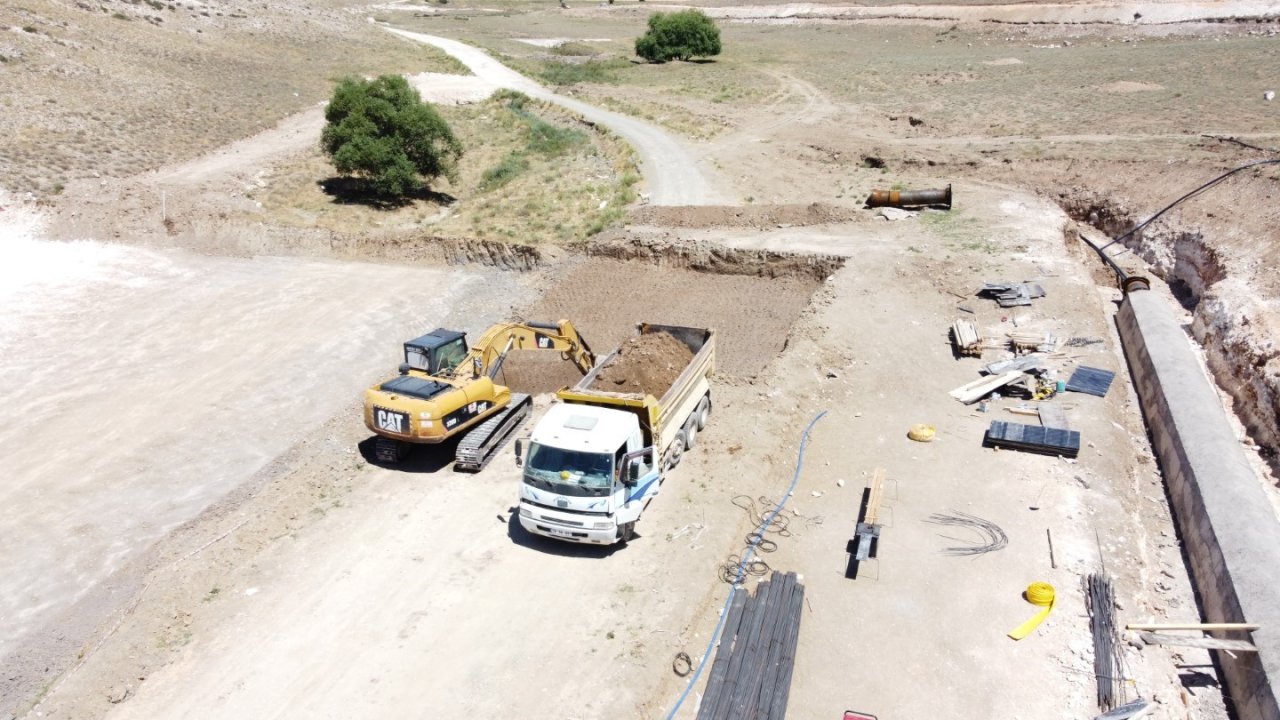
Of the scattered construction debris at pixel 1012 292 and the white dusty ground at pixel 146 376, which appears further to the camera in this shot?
the scattered construction debris at pixel 1012 292

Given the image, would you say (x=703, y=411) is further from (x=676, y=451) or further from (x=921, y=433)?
(x=921, y=433)

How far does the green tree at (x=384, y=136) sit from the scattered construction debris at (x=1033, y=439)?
27.6 meters

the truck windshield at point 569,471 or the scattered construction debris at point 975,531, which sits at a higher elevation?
the scattered construction debris at point 975,531

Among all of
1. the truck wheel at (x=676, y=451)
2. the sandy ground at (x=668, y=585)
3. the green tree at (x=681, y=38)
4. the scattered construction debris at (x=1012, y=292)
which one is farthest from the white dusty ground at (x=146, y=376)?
the green tree at (x=681, y=38)

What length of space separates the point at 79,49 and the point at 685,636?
51723mm

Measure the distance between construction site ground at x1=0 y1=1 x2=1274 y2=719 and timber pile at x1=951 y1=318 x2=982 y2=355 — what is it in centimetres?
26

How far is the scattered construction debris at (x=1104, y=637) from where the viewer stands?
11703 mm

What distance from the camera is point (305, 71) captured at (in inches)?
2292

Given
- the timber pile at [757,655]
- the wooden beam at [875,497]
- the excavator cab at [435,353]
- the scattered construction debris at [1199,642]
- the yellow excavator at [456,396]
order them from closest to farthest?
the timber pile at [757,655], the scattered construction debris at [1199,642], the wooden beam at [875,497], the yellow excavator at [456,396], the excavator cab at [435,353]

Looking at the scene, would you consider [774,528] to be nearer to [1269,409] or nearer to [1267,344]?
[1269,409]

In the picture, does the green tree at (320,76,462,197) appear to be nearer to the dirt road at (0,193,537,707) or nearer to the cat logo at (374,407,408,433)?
the dirt road at (0,193,537,707)

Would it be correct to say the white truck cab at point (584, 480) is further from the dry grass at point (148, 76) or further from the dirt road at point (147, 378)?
the dry grass at point (148, 76)

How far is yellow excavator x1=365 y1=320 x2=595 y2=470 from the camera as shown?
16.8m

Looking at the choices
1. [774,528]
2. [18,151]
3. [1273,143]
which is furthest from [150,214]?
[1273,143]
